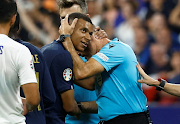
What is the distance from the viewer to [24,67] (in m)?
2.48

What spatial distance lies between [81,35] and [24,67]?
4.15 feet

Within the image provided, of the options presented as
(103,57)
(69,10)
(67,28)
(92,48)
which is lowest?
(103,57)

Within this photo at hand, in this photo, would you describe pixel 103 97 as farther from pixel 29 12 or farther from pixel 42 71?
pixel 29 12

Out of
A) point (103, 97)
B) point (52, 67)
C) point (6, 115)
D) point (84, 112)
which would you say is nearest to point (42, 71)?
point (52, 67)

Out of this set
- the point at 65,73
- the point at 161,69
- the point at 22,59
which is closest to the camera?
the point at 22,59

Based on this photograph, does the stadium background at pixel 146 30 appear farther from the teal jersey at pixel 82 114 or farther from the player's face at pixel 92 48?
the player's face at pixel 92 48

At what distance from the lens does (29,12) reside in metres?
10.2

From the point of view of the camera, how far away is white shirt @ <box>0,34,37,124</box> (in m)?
2.47

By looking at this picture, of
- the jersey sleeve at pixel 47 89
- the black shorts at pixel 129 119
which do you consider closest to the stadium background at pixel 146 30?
the black shorts at pixel 129 119

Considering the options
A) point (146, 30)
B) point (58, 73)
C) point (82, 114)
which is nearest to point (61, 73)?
point (58, 73)

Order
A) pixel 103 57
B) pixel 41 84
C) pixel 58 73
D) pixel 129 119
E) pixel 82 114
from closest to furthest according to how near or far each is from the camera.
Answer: pixel 41 84 → pixel 58 73 → pixel 129 119 → pixel 103 57 → pixel 82 114

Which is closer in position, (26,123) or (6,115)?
(6,115)

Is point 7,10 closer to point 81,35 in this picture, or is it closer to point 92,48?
point 81,35

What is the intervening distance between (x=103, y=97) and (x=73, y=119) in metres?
0.71
